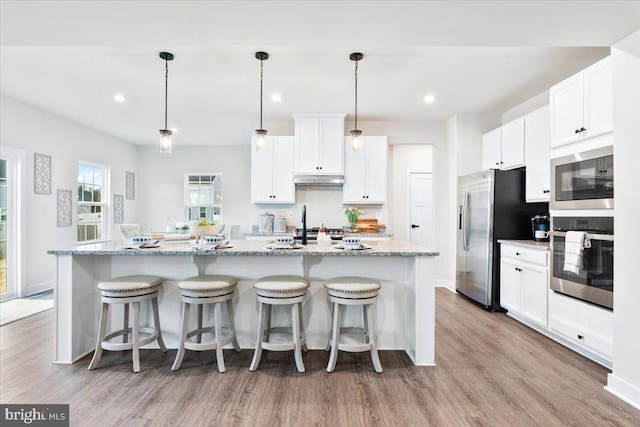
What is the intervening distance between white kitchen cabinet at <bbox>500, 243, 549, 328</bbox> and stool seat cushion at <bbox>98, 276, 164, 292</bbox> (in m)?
3.44

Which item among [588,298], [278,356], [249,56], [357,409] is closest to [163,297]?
[278,356]

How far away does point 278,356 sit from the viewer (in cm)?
271

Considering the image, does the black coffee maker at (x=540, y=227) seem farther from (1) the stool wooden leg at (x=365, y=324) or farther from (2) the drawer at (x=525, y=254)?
(1) the stool wooden leg at (x=365, y=324)

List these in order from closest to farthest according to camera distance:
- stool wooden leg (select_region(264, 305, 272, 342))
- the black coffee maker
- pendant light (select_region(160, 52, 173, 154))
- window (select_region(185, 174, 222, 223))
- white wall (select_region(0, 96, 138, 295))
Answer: stool wooden leg (select_region(264, 305, 272, 342)) → pendant light (select_region(160, 52, 173, 154)) → the black coffee maker → white wall (select_region(0, 96, 138, 295)) → window (select_region(185, 174, 222, 223))

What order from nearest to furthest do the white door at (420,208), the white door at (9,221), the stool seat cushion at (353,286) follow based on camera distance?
the stool seat cushion at (353,286)
the white door at (9,221)
the white door at (420,208)

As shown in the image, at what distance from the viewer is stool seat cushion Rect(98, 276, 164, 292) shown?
241 cm

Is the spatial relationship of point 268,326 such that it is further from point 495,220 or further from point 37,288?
point 37,288

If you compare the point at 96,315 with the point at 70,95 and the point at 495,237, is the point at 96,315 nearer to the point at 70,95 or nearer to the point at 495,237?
the point at 70,95

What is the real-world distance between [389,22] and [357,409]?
2.33m

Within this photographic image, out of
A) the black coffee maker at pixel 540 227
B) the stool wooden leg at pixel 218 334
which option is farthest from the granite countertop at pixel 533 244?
the stool wooden leg at pixel 218 334

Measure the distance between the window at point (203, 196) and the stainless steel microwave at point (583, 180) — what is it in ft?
20.5

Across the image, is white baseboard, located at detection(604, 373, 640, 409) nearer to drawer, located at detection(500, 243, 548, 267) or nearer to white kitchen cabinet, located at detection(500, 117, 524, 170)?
drawer, located at detection(500, 243, 548, 267)

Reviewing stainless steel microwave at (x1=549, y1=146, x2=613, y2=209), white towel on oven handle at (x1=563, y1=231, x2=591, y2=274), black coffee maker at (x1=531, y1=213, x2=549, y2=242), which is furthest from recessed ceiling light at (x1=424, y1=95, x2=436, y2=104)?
white towel on oven handle at (x1=563, y1=231, x2=591, y2=274)

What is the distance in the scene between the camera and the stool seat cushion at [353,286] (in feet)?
7.80
